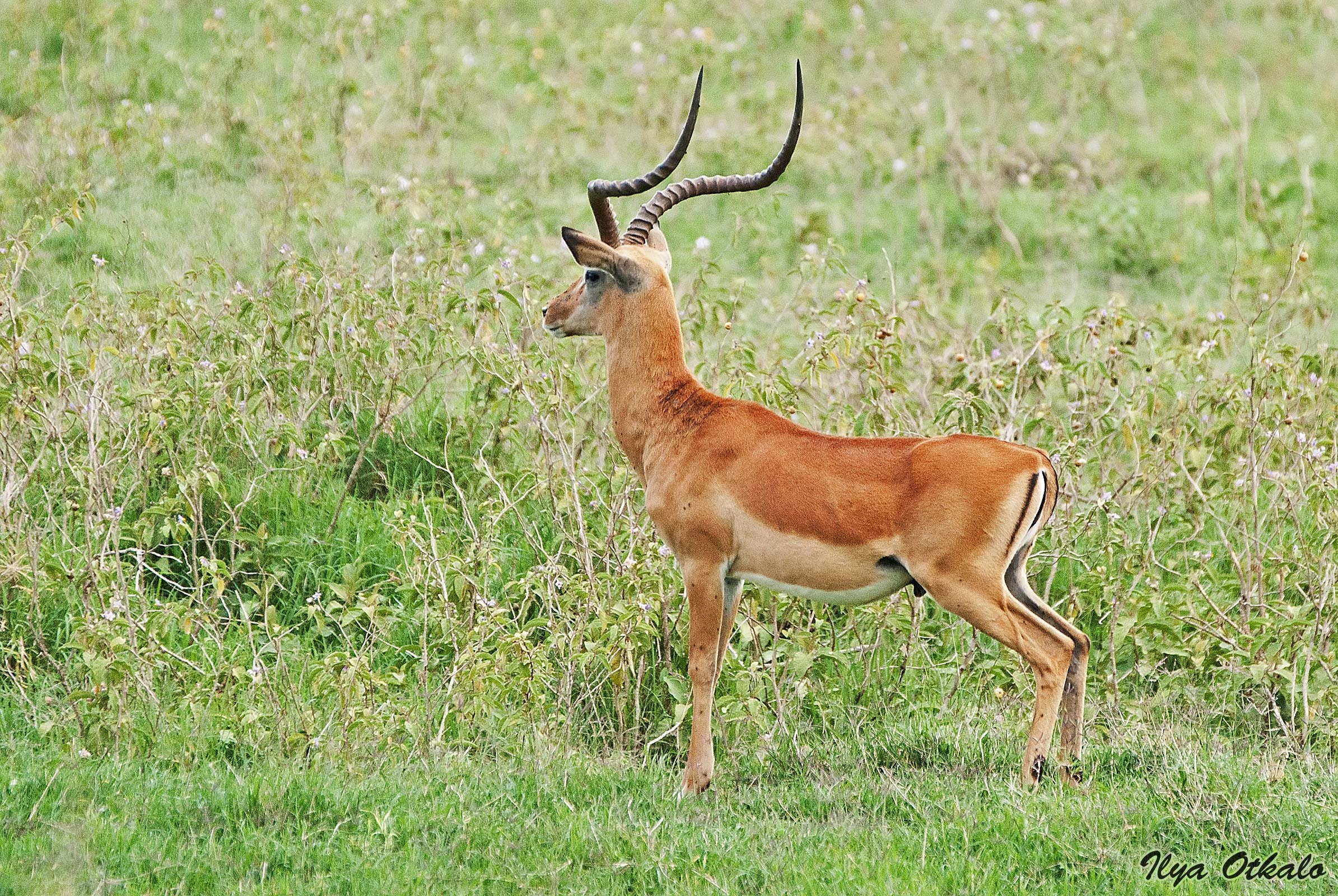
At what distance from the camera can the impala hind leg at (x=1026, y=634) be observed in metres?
5.17

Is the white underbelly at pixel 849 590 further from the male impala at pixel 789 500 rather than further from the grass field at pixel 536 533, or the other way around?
the grass field at pixel 536 533

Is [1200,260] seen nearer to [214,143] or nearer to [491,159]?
[491,159]

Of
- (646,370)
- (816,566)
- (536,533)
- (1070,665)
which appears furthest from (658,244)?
(1070,665)

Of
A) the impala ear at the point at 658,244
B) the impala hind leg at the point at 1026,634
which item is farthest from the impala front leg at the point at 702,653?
the impala ear at the point at 658,244

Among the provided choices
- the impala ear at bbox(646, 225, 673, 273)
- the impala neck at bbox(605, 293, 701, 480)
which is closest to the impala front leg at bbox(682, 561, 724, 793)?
the impala neck at bbox(605, 293, 701, 480)

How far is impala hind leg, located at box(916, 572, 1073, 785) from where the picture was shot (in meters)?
5.17

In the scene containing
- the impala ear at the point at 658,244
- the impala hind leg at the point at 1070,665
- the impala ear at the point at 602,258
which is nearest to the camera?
the impala hind leg at the point at 1070,665

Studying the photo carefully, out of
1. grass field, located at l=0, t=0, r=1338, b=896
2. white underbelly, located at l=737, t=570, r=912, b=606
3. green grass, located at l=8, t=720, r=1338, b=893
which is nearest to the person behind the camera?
green grass, located at l=8, t=720, r=1338, b=893

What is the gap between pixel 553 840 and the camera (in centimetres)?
491

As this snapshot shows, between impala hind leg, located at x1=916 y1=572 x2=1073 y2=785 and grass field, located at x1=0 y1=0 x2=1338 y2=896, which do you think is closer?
grass field, located at x1=0 y1=0 x2=1338 y2=896

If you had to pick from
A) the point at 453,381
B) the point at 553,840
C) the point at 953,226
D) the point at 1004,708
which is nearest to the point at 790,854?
the point at 553,840

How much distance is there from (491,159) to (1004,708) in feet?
22.1

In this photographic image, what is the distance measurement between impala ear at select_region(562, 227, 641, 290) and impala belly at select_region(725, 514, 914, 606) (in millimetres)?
977

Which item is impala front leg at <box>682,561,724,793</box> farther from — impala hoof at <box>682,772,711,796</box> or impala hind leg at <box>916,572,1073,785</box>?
impala hind leg at <box>916,572,1073,785</box>
